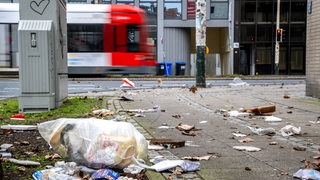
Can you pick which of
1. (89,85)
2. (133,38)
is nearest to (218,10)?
(133,38)

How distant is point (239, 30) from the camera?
137ft

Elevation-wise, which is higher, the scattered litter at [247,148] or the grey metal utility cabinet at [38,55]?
the grey metal utility cabinet at [38,55]

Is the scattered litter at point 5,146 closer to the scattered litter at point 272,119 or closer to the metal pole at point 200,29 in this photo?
the scattered litter at point 272,119

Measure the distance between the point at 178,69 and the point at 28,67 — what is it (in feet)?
102

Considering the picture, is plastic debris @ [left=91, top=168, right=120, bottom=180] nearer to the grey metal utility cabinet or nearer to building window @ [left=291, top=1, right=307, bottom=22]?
the grey metal utility cabinet

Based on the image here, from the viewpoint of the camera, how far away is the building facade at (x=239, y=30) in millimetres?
41812

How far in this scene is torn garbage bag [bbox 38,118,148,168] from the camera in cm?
438

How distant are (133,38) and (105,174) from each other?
21.5 meters

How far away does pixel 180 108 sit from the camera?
10812 millimetres

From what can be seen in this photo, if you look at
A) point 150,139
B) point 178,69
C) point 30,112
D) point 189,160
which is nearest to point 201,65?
point 30,112

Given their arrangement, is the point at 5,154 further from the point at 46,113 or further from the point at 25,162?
the point at 46,113

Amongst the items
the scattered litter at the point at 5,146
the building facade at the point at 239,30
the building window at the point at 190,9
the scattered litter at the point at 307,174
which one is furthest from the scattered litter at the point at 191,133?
the building window at the point at 190,9

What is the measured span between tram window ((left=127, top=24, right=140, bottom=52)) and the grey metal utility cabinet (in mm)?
15219

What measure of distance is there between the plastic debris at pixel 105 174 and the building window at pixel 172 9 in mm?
38657
